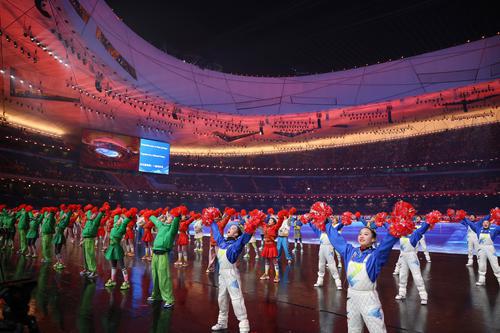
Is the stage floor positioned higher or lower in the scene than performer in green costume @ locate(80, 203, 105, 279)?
lower

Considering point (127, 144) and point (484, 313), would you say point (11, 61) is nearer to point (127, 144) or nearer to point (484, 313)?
point (127, 144)

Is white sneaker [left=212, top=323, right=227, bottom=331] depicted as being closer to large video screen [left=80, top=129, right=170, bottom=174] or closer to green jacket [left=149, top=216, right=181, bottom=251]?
green jacket [left=149, top=216, right=181, bottom=251]

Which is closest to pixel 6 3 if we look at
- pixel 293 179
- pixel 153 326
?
pixel 153 326

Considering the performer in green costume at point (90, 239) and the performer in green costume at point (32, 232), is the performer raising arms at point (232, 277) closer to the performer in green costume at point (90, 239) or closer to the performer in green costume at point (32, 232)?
the performer in green costume at point (90, 239)

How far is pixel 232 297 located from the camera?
17.0ft

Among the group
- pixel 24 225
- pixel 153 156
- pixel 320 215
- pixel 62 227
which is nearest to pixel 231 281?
pixel 320 215

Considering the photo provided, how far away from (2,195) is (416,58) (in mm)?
32371

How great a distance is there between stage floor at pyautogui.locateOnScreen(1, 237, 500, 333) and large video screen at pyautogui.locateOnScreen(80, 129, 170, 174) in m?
19.7

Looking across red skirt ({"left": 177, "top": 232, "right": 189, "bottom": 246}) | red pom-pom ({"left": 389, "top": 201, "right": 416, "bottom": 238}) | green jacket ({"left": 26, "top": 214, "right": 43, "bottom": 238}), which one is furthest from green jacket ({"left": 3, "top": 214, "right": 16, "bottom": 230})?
red pom-pom ({"left": 389, "top": 201, "right": 416, "bottom": 238})

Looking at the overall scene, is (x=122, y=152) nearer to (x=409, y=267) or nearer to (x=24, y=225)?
(x=24, y=225)

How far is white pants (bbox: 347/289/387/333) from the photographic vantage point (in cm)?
369

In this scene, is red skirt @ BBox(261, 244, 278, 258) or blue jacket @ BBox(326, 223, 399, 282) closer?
blue jacket @ BBox(326, 223, 399, 282)

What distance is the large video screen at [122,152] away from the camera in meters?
29.1

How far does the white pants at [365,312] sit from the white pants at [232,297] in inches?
68.3
